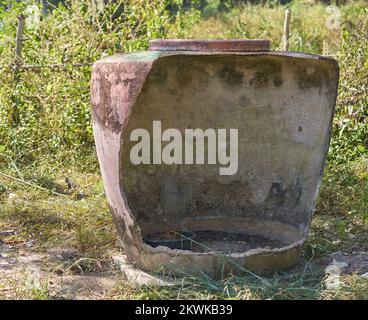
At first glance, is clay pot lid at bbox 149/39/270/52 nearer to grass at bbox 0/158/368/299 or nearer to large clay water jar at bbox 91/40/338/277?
large clay water jar at bbox 91/40/338/277

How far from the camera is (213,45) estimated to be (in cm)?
356

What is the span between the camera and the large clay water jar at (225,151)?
3795 mm

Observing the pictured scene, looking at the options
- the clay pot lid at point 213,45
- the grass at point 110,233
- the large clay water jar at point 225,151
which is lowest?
the grass at point 110,233

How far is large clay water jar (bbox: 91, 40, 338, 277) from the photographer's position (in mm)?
3795

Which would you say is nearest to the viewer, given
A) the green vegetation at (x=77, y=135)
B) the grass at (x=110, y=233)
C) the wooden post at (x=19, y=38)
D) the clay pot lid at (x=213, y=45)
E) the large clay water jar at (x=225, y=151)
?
the grass at (x=110, y=233)

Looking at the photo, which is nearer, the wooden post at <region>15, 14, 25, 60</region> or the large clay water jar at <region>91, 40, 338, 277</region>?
the large clay water jar at <region>91, 40, 338, 277</region>

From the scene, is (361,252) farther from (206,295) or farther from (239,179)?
(206,295)

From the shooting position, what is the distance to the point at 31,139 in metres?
6.26

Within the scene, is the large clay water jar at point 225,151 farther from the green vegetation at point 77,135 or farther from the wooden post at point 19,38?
the wooden post at point 19,38

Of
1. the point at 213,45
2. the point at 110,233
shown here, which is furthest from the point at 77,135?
the point at 213,45

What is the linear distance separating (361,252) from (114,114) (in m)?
1.84

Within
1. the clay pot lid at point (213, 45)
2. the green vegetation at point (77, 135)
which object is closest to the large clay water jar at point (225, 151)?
the clay pot lid at point (213, 45)

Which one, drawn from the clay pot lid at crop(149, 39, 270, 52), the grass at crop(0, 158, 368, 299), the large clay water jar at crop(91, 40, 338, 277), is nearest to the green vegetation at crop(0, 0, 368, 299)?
the grass at crop(0, 158, 368, 299)

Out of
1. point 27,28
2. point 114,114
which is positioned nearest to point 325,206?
point 114,114
